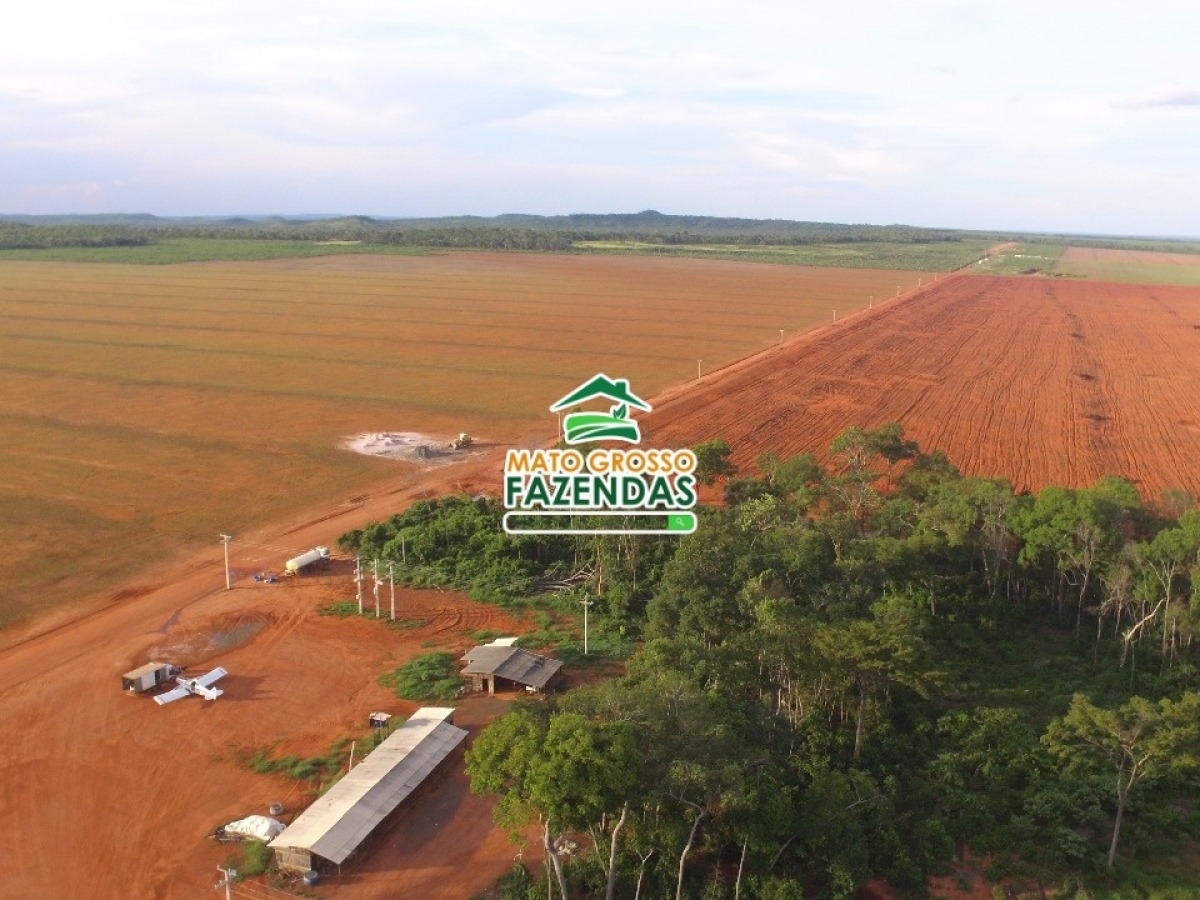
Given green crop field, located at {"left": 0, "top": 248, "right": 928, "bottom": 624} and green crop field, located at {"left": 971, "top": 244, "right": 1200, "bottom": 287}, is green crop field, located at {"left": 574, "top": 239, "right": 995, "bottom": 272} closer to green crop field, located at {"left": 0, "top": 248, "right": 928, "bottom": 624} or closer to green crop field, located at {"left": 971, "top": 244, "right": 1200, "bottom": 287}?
green crop field, located at {"left": 971, "top": 244, "right": 1200, "bottom": 287}

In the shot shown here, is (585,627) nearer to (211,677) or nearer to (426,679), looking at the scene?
(426,679)

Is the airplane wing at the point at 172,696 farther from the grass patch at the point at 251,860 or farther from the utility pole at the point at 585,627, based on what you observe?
the utility pole at the point at 585,627

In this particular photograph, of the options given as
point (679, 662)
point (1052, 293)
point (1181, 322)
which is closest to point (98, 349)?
point (679, 662)

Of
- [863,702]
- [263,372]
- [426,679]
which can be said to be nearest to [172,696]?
[426,679]

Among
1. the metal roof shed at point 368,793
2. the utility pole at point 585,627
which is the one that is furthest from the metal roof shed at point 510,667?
the metal roof shed at point 368,793

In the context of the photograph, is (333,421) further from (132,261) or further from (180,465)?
(132,261)

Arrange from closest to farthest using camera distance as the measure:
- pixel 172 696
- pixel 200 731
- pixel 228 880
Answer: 1. pixel 228 880
2. pixel 200 731
3. pixel 172 696
